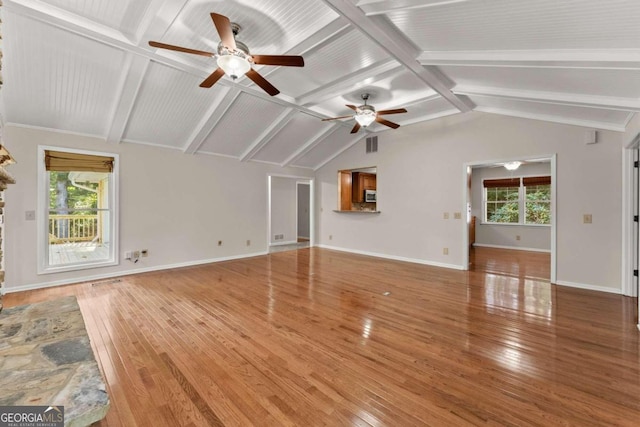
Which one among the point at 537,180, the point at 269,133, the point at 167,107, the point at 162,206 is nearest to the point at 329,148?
the point at 269,133

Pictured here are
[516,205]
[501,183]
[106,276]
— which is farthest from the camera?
[501,183]

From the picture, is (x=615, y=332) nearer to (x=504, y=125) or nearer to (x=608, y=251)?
(x=608, y=251)

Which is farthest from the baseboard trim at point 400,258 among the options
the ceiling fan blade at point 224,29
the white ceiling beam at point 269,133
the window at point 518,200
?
the ceiling fan blade at point 224,29

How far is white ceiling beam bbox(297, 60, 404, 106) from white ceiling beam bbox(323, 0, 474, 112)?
32 centimetres

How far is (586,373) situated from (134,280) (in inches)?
226

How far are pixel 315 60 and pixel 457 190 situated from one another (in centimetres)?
367

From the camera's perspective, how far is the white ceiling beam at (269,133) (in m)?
5.11

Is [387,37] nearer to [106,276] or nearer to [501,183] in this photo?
[106,276]

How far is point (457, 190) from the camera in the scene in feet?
17.4

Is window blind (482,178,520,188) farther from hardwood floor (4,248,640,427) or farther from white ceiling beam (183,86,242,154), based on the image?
white ceiling beam (183,86,242,154)

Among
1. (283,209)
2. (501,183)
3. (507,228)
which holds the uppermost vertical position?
(501,183)

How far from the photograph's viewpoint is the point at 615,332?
2.66 m

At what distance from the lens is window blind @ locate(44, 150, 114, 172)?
4191 millimetres

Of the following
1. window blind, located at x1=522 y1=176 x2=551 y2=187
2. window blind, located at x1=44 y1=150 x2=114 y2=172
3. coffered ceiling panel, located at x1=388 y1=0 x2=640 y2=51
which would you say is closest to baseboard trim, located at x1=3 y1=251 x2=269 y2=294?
window blind, located at x1=44 y1=150 x2=114 y2=172
